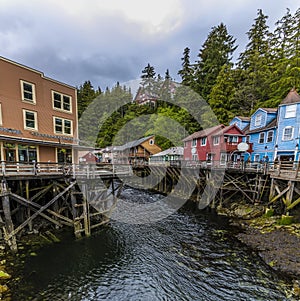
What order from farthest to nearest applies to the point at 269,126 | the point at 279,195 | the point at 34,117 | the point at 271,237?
the point at 269,126 < the point at 34,117 < the point at 279,195 < the point at 271,237

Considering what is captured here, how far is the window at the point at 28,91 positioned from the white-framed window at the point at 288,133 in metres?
23.9

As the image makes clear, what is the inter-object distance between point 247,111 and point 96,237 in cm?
3087

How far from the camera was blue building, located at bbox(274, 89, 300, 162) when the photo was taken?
1694cm

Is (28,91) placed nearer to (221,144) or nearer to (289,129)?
(221,144)

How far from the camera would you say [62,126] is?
596 inches

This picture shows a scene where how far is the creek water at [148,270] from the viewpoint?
21.4 ft

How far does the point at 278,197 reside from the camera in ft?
39.0

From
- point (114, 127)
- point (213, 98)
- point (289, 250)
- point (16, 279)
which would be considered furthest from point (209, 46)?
point (16, 279)

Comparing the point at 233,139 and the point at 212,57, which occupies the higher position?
the point at 212,57

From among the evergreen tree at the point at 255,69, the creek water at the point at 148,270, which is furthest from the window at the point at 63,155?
the evergreen tree at the point at 255,69

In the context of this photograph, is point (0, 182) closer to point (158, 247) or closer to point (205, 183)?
point (158, 247)

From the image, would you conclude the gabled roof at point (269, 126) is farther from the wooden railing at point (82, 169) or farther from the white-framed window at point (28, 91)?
the white-framed window at point (28, 91)

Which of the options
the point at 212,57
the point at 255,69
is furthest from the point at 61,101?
the point at 212,57

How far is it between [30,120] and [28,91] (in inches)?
86.1
